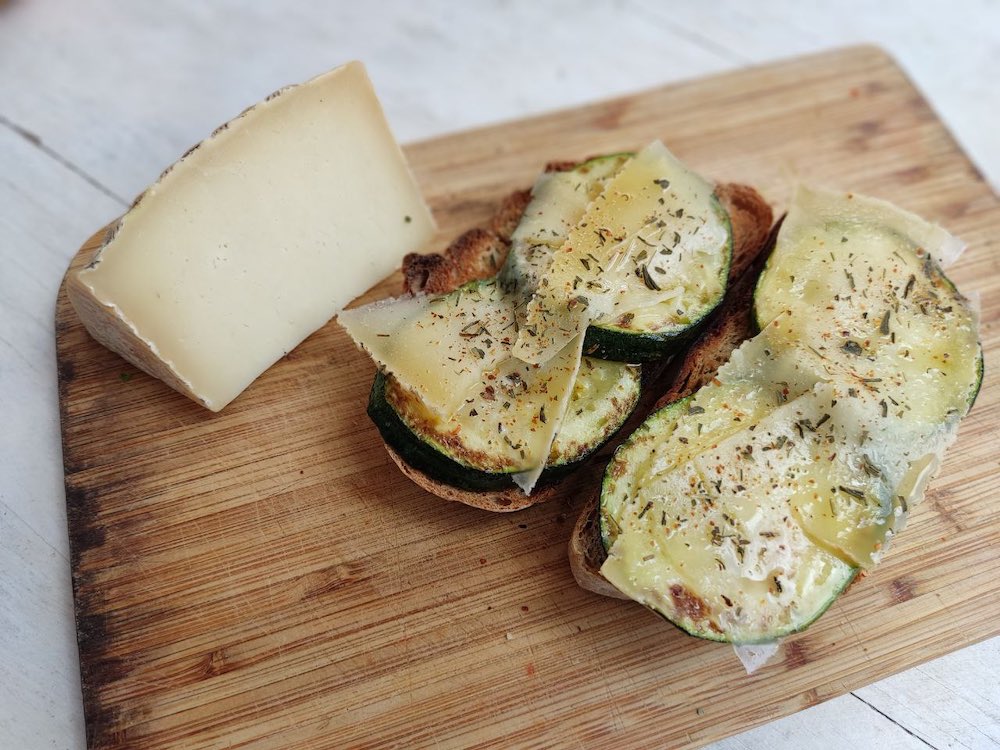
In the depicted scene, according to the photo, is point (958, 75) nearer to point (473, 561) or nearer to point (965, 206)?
point (965, 206)

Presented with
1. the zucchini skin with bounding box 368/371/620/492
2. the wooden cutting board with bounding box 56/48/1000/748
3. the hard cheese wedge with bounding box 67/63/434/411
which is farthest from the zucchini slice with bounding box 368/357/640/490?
the hard cheese wedge with bounding box 67/63/434/411

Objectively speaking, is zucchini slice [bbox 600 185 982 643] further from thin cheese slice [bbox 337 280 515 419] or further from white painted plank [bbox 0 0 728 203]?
white painted plank [bbox 0 0 728 203]

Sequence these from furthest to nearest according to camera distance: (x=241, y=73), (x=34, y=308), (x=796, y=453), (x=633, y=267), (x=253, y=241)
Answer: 1. (x=241, y=73)
2. (x=34, y=308)
3. (x=253, y=241)
4. (x=633, y=267)
5. (x=796, y=453)

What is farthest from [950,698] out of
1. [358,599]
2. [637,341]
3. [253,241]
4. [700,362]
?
[253,241]

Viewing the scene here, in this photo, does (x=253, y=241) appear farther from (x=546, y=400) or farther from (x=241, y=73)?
(x=241, y=73)

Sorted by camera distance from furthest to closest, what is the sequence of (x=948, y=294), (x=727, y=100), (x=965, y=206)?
(x=727, y=100), (x=965, y=206), (x=948, y=294)

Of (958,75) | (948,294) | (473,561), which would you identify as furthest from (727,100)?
(473,561)
